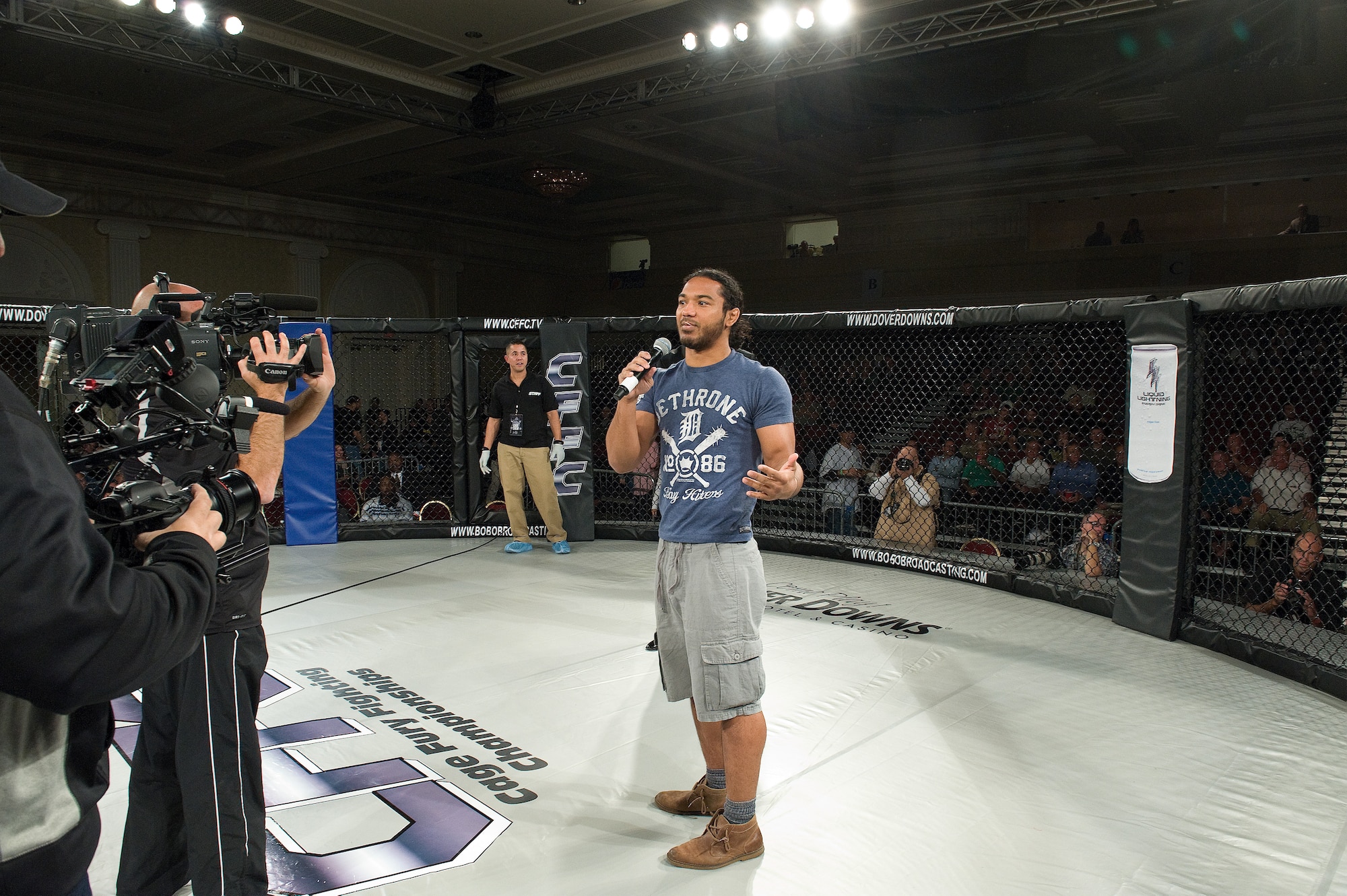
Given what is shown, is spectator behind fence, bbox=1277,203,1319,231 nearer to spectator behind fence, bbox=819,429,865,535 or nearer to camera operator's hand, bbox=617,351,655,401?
spectator behind fence, bbox=819,429,865,535

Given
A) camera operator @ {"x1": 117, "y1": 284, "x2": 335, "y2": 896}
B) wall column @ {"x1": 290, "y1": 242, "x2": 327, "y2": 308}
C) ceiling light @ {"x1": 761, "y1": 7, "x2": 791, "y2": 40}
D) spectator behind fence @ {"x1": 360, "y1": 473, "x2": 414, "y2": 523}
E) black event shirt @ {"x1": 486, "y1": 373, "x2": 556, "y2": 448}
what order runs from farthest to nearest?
1. wall column @ {"x1": 290, "y1": 242, "x2": 327, "y2": 308}
2. spectator behind fence @ {"x1": 360, "y1": 473, "x2": 414, "y2": 523}
3. ceiling light @ {"x1": 761, "y1": 7, "x2": 791, "y2": 40}
4. black event shirt @ {"x1": 486, "y1": 373, "x2": 556, "y2": 448}
5. camera operator @ {"x1": 117, "y1": 284, "x2": 335, "y2": 896}

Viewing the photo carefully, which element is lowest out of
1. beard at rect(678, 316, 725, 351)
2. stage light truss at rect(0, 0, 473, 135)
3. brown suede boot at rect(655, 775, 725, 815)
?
brown suede boot at rect(655, 775, 725, 815)

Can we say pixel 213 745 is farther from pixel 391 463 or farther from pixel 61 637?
pixel 391 463

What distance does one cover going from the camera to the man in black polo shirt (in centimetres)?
609

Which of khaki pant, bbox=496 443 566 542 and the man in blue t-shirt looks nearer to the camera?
the man in blue t-shirt

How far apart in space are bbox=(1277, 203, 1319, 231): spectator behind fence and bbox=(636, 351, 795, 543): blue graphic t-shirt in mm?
9329

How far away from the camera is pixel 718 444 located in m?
2.26

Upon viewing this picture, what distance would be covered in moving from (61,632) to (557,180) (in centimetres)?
1115

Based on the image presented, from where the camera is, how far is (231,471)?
1.27m

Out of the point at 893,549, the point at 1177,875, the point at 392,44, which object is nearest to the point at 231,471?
the point at 1177,875

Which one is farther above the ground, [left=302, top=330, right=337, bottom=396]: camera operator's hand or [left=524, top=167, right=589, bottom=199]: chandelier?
[left=524, top=167, right=589, bottom=199]: chandelier

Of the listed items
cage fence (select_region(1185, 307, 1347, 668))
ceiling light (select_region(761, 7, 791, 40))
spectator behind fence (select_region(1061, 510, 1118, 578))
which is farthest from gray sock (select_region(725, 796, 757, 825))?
ceiling light (select_region(761, 7, 791, 40))

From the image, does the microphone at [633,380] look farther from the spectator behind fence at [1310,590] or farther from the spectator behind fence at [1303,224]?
the spectator behind fence at [1303,224]

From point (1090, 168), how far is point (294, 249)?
1142 cm
